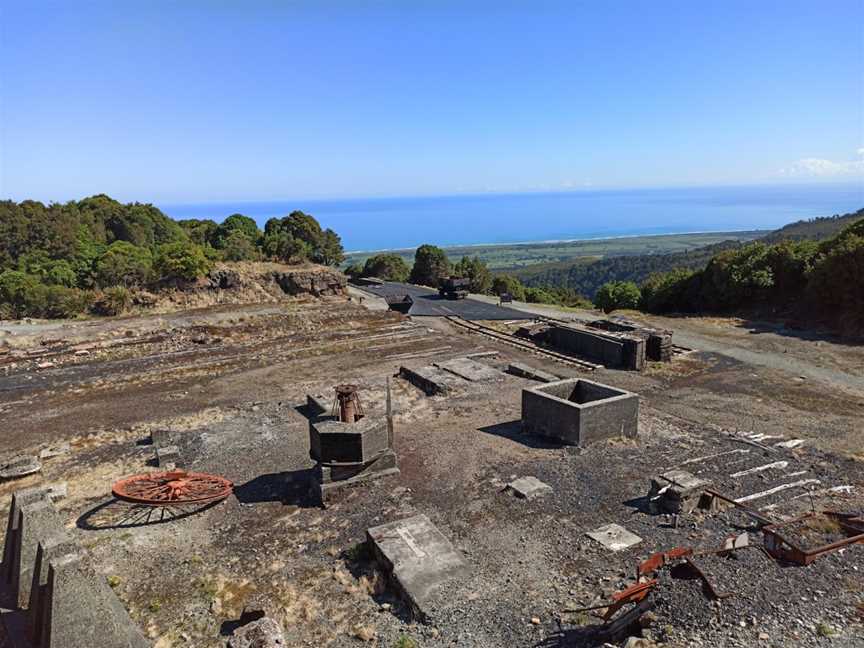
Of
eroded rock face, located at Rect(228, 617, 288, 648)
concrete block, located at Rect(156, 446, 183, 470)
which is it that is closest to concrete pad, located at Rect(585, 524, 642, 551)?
eroded rock face, located at Rect(228, 617, 288, 648)

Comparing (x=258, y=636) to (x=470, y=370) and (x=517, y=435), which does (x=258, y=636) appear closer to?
(x=517, y=435)

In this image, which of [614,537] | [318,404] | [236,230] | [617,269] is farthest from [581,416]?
[617,269]

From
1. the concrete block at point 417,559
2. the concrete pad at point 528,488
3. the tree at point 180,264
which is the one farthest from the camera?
the tree at point 180,264

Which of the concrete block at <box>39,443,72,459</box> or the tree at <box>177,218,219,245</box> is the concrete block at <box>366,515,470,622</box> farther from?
the tree at <box>177,218,219,245</box>

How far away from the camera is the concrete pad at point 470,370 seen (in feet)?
59.9

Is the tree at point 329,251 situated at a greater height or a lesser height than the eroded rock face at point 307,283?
greater

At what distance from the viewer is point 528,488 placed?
34.1 feet

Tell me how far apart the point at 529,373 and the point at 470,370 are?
2.06 m

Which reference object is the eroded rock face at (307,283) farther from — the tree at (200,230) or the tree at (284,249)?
the tree at (200,230)

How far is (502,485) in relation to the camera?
35.0 ft

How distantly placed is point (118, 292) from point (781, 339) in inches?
1288

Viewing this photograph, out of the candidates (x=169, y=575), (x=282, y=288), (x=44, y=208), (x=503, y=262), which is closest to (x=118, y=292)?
(x=282, y=288)

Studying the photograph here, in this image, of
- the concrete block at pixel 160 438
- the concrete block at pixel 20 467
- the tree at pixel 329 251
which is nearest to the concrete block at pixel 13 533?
the concrete block at pixel 20 467

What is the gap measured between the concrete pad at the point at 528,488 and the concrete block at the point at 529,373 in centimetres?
730
